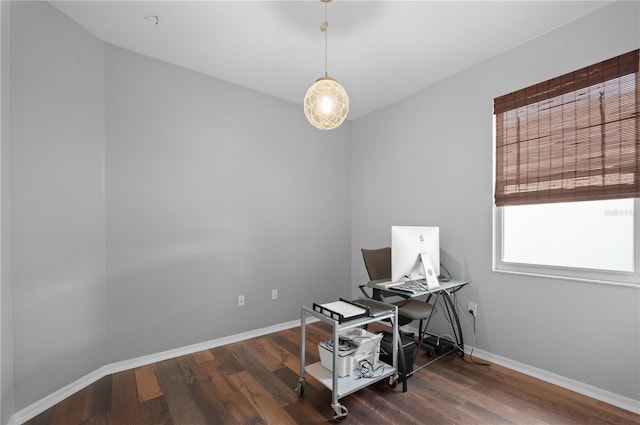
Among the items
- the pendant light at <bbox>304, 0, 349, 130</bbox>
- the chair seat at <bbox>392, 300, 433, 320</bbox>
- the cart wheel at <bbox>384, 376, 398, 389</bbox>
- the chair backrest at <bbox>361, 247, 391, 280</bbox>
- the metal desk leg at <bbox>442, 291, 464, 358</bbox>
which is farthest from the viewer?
the chair backrest at <bbox>361, 247, 391, 280</bbox>

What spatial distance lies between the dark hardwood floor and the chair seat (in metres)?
0.46

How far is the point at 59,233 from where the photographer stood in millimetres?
2084

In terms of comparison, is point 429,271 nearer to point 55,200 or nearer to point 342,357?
point 342,357

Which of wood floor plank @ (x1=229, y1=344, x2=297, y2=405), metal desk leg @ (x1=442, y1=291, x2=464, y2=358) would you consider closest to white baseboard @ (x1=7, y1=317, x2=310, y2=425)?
wood floor plank @ (x1=229, y1=344, x2=297, y2=405)

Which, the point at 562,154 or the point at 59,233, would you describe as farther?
the point at 562,154

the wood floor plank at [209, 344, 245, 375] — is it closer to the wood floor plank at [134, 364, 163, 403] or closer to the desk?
the wood floor plank at [134, 364, 163, 403]

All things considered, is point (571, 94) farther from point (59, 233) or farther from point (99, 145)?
point (59, 233)

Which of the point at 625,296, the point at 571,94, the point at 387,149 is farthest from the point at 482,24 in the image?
the point at 625,296

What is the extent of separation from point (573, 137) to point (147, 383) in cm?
385

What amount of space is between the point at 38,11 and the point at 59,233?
5.07 feet

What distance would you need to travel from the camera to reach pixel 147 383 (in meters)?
2.27

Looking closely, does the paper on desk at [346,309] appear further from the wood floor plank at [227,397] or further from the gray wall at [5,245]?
the gray wall at [5,245]

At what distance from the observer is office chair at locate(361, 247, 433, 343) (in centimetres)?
252

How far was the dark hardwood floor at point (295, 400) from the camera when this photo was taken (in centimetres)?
185
